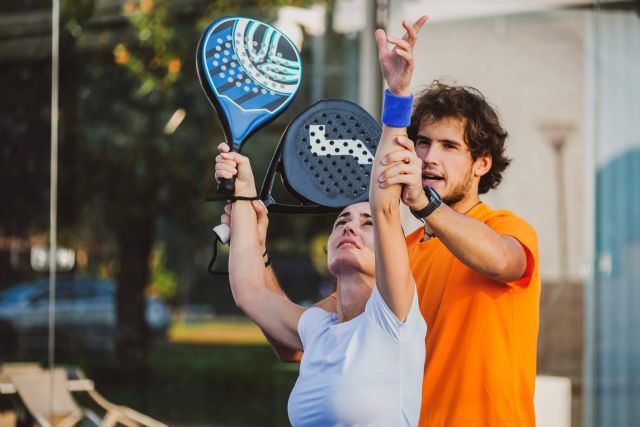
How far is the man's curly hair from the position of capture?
6.41 feet

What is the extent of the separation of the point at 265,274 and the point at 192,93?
276 centimetres

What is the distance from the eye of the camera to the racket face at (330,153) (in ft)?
6.35

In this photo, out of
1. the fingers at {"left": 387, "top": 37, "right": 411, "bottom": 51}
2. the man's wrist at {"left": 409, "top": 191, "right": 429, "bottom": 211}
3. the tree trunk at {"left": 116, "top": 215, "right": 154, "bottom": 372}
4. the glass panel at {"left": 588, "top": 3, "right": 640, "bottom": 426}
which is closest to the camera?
the fingers at {"left": 387, "top": 37, "right": 411, "bottom": 51}

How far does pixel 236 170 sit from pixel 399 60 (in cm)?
49

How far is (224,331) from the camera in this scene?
4508 mm

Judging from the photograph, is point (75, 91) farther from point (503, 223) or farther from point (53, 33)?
point (503, 223)

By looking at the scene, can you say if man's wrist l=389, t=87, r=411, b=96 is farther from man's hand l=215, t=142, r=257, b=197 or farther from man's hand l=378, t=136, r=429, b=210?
man's hand l=215, t=142, r=257, b=197

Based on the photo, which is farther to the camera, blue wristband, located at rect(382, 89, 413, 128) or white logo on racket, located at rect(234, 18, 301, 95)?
white logo on racket, located at rect(234, 18, 301, 95)

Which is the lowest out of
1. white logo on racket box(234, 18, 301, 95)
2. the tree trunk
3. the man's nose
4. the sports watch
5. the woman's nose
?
the tree trunk

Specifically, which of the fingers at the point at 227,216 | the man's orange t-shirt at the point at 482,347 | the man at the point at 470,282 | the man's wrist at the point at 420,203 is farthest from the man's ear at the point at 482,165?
the fingers at the point at 227,216

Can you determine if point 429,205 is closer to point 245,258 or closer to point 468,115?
point 468,115

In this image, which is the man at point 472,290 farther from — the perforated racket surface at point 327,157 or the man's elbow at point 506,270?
the perforated racket surface at point 327,157

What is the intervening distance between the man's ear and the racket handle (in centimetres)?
47

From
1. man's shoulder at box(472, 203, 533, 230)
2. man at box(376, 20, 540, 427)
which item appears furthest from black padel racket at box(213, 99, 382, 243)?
man's shoulder at box(472, 203, 533, 230)
